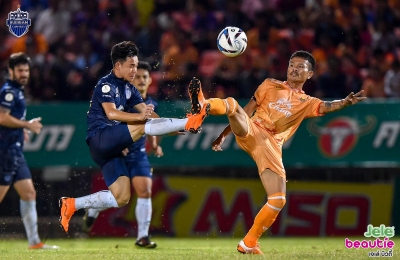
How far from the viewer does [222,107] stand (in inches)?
367

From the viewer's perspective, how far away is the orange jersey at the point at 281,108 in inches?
409

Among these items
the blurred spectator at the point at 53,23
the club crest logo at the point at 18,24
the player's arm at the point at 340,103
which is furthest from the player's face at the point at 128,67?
the blurred spectator at the point at 53,23

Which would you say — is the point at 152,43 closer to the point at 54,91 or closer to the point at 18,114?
the point at 54,91

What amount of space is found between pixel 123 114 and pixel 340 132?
6.07 metres

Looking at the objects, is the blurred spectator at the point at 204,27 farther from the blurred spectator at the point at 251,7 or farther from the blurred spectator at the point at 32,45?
the blurred spectator at the point at 32,45

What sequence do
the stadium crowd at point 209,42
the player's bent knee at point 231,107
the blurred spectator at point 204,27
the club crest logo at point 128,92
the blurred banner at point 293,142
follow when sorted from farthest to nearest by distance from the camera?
1. the blurred spectator at point 204,27
2. the stadium crowd at point 209,42
3. the blurred banner at point 293,142
4. the club crest logo at point 128,92
5. the player's bent knee at point 231,107

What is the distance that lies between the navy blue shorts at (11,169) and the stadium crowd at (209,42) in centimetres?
377

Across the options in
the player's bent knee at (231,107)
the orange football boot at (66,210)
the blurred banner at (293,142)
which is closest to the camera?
the player's bent knee at (231,107)

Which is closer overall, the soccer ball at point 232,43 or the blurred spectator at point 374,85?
the soccer ball at point 232,43

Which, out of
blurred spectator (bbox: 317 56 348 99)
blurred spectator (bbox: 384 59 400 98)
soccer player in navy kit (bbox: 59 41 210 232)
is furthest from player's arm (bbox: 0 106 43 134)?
blurred spectator (bbox: 384 59 400 98)

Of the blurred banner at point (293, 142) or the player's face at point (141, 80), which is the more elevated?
the player's face at point (141, 80)

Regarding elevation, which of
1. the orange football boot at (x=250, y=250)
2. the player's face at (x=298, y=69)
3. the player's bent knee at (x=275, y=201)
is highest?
the player's face at (x=298, y=69)

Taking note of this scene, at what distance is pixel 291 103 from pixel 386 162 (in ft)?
15.5

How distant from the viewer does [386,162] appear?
47.9ft
